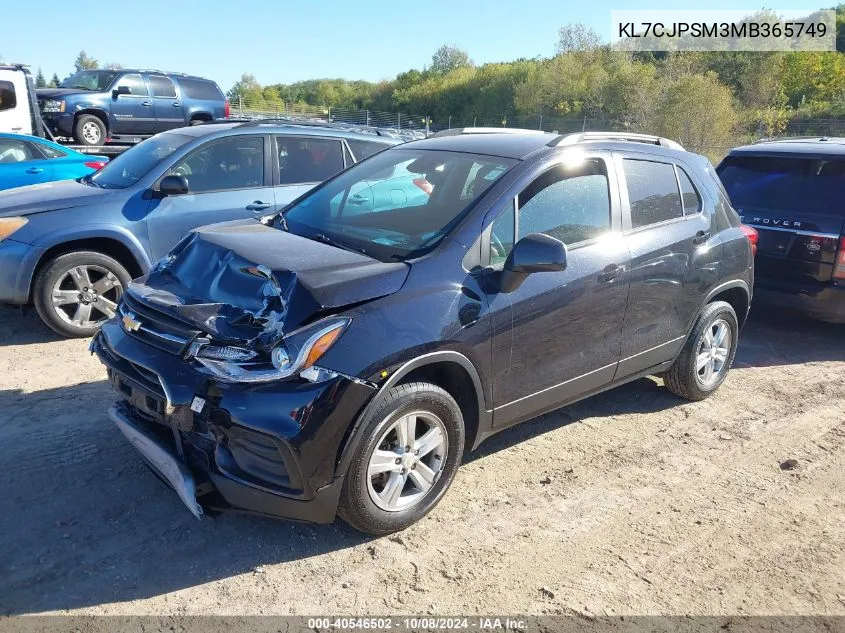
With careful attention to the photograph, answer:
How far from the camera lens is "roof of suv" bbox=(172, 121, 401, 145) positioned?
6.57 metres

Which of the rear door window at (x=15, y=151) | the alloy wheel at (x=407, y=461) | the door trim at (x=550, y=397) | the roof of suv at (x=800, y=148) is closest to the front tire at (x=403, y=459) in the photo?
the alloy wheel at (x=407, y=461)

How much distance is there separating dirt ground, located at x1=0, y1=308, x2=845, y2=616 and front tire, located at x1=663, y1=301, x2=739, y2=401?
311mm

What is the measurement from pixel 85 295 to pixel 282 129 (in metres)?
2.34

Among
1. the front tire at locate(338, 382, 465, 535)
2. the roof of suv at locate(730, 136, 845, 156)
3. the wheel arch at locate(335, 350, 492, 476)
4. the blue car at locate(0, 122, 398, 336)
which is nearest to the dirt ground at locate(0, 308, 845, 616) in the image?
the front tire at locate(338, 382, 465, 535)

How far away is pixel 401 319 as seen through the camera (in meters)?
3.19

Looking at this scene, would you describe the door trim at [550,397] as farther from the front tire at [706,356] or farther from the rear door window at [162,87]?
the rear door window at [162,87]

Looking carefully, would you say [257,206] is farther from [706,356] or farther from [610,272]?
[706,356]

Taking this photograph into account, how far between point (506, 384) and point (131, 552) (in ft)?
6.38

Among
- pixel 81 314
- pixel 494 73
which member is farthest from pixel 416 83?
pixel 81 314

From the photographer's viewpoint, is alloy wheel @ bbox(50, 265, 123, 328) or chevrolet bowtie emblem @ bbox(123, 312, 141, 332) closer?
chevrolet bowtie emblem @ bbox(123, 312, 141, 332)

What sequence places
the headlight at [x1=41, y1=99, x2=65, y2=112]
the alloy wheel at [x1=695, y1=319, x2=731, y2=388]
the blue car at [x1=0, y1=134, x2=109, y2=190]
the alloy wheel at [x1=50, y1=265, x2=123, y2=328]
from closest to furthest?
→ the alloy wheel at [x1=695, y1=319, x2=731, y2=388]
the alloy wheel at [x1=50, y1=265, x2=123, y2=328]
the blue car at [x1=0, y1=134, x2=109, y2=190]
the headlight at [x1=41, y1=99, x2=65, y2=112]

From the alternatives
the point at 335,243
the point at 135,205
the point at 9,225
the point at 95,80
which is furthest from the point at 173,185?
the point at 95,80

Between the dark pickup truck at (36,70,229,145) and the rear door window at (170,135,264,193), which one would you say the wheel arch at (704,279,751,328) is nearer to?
the rear door window at (170,135,264,193)

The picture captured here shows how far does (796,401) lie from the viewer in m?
5.33
